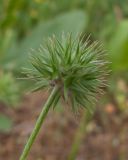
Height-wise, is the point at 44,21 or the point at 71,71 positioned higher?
the point at 44,21

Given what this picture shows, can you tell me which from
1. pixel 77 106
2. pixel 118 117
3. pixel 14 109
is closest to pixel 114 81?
pixel 118 117

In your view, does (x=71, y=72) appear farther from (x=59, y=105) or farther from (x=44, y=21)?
(x=44, y=21)

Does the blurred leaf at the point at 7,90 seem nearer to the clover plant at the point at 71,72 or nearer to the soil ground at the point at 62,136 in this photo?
the soil ground at the point at 62,136

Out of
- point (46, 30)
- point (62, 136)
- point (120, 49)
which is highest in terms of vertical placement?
point (46, 30)

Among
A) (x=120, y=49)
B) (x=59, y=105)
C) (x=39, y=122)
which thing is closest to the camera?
(x=39, y=122)

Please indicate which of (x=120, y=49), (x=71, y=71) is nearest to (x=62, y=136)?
(x=120, y=49)

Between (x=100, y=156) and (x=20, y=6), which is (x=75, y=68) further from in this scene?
(x=20, y=6)
